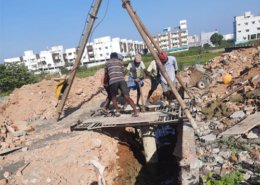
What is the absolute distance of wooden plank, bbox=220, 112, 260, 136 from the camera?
22.5 feet

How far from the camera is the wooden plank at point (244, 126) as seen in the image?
22.5ft

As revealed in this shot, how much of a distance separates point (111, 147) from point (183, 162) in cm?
237

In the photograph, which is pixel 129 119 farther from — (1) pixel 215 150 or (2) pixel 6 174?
(2) pixel 6 174

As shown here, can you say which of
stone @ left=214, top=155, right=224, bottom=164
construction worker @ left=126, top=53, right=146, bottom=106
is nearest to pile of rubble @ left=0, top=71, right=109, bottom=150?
construction worker @ left=126, top=53, right=146, bottom=106

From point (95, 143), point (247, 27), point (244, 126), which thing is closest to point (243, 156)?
point (244, 126)

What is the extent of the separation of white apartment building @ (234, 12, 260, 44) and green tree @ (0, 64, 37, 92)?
6265 centimetres

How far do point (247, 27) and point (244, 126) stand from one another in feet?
251

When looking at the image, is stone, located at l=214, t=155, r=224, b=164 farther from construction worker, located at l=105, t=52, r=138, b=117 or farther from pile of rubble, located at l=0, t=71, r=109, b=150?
pile of rubble, located at l=0, t=71, r=109, b=150

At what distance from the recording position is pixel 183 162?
15.7 feet

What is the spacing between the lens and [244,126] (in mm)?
7105

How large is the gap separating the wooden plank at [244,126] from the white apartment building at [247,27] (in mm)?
Result: 73301

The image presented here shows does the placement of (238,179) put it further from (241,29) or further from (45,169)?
(241,29)

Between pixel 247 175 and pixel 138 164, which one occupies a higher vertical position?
pixel 247 175

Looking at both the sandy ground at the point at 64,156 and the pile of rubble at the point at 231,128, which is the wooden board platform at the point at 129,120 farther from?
the pile of rubble at the point at 231,128
